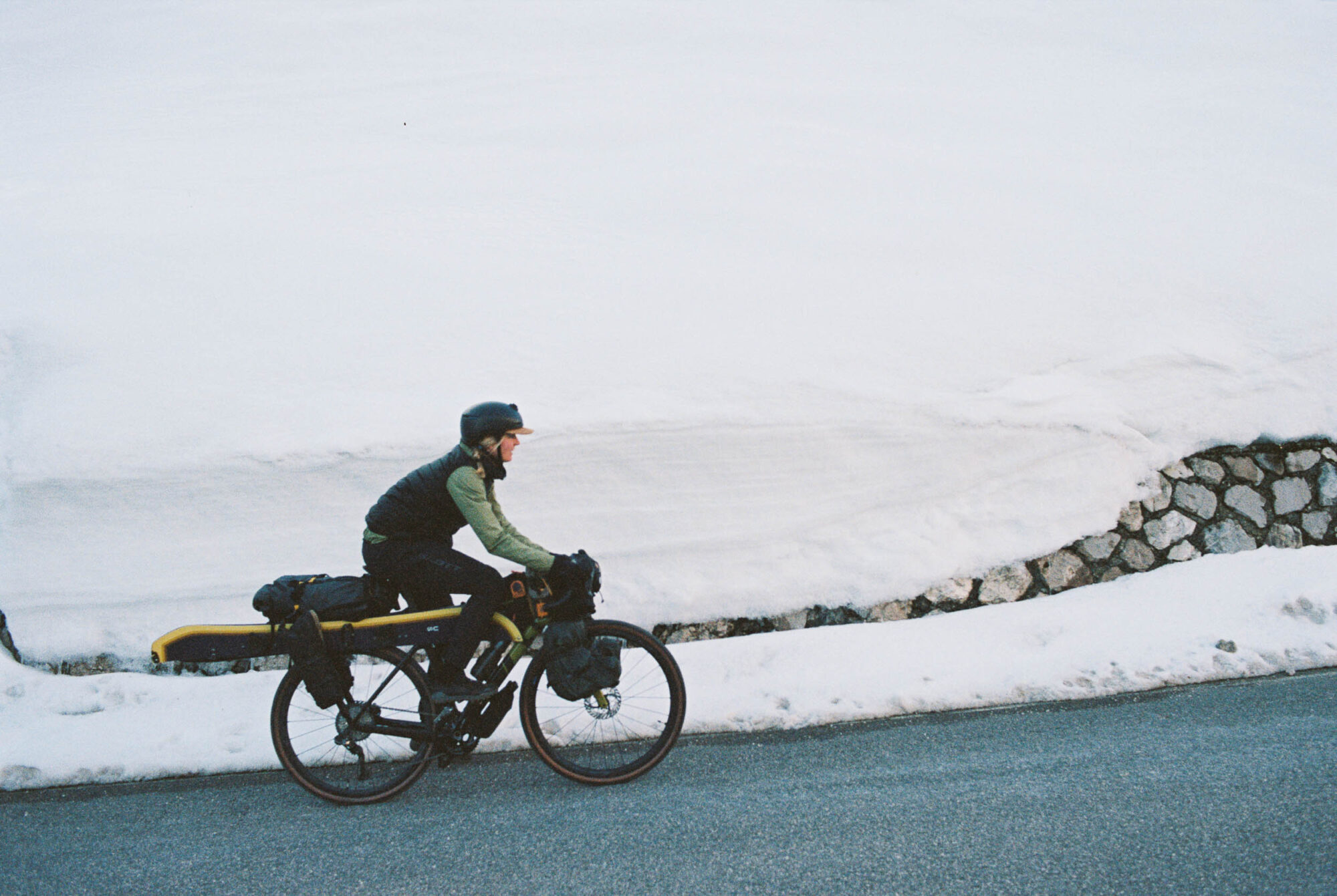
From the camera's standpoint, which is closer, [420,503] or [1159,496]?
[420,503]

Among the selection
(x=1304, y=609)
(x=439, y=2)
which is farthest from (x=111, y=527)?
(x=439, y=2)

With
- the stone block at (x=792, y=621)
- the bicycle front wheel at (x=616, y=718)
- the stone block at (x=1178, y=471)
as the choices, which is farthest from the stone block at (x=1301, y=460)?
the bicycle front wheel at (x=616, y=718)

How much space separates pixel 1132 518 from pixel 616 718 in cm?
374

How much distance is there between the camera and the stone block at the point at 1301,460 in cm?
542

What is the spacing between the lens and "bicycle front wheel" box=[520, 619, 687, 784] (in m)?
3.40

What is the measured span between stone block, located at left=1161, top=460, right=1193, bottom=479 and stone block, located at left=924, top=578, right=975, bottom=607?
1.73m

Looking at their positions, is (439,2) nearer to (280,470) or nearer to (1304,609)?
(280,470)

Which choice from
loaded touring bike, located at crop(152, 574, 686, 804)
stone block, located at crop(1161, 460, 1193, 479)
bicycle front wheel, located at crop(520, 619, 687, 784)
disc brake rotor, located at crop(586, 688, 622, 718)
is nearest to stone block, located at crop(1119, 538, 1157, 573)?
stone block, located at crop(1161, 460, 1193, 479)

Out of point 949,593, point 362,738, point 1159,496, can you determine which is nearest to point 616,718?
point 362,738

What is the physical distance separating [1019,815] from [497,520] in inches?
92.5

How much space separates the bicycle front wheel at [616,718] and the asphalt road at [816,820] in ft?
0.40

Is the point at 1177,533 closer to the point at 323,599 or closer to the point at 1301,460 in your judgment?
the point at 1301,460

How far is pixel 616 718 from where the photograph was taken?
12.9 feet

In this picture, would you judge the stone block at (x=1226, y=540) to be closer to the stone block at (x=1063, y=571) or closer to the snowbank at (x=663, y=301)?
the snowbank at (x=663, y=301)
